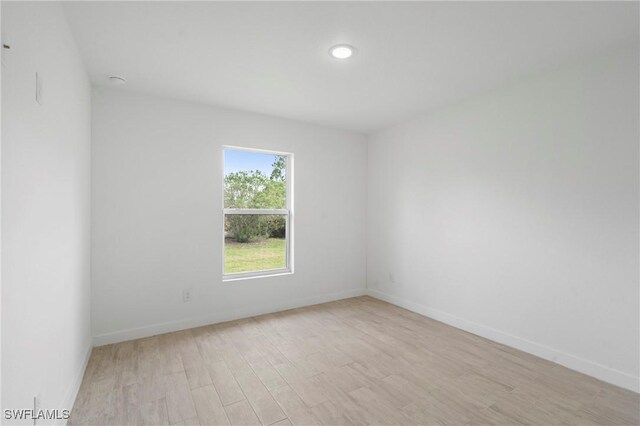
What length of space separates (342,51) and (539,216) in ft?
7.25

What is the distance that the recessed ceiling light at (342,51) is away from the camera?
2271 millimetres

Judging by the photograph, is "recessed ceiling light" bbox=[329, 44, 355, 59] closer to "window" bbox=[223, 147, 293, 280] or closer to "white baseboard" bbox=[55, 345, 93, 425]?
"window" bbox=[223, 147, 293, 280]

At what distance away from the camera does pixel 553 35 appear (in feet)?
6.94

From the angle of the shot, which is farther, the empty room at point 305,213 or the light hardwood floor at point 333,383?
the light hardwood floor at point 333,383

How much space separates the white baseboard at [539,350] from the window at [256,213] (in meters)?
1.92

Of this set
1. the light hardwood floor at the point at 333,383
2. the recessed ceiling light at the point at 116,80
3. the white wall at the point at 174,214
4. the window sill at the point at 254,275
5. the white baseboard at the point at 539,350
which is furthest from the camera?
the window sill at the point at 254,275

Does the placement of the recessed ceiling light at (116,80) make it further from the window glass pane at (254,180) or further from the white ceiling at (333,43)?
the window glass pane at (254,180)

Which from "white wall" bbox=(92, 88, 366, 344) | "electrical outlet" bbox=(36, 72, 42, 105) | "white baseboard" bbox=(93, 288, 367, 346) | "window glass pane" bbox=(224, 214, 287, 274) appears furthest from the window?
"electrical outlet" bbox=(36, 72, 42, 105)

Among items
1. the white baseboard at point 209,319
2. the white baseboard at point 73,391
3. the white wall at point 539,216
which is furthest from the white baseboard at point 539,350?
the white baseboard at point 73,391

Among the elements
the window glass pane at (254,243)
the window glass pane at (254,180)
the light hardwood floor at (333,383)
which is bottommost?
the light hardwood floor at (333,383)

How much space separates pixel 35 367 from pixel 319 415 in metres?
1.50

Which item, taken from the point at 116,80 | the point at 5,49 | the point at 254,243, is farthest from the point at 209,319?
the point at 5,49

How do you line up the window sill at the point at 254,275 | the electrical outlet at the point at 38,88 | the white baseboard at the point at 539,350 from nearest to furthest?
the electrical outlet at the point at 38,88 → the white baseboard at the point at 539,350 → the window sill at the point at 254,275

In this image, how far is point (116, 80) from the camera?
2783 mm
